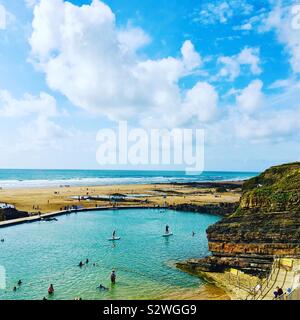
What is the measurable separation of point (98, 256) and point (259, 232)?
14.8 meters

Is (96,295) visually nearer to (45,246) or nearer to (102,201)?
(45,246)

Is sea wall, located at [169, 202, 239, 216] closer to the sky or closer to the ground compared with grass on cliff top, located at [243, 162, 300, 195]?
closer to the ground

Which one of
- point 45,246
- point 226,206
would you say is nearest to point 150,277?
point 45,246

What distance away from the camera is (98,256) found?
103 ft

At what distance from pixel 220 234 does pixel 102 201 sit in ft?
169

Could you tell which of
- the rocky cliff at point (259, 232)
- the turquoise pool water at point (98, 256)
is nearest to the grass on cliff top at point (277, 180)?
the rocky cliff at point (259, 232)

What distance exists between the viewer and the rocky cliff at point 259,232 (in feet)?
74.0

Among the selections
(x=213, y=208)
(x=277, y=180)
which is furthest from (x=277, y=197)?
(x=213, y=208)

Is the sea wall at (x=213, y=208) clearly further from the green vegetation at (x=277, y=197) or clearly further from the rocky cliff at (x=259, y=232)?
the rocky cliff at (x=259, y=232)

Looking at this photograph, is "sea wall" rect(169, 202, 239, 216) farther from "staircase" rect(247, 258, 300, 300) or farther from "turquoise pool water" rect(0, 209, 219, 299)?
"staircase" rect(247, 258, 300, 300)

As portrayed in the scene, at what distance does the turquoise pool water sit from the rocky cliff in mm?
3057

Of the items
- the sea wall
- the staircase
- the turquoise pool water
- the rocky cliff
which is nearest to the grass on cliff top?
the rocky cliff

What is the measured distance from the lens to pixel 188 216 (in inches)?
2313

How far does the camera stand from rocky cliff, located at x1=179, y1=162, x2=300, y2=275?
22.5 meters
